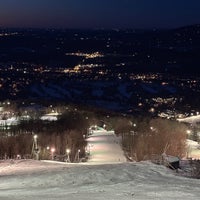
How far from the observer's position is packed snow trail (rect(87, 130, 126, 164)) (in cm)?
6709

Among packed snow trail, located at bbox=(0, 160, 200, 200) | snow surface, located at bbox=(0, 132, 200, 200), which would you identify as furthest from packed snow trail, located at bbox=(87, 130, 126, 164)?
packed snow trail, located at bbox=(0, 160, 200, 200)

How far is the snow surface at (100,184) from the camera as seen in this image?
19219 millimetres

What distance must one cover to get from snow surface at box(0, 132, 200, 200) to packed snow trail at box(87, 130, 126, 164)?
114ft

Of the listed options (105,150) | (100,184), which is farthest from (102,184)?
(105,150)

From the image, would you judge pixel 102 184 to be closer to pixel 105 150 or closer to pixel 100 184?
pixel 100 184

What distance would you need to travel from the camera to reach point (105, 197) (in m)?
18.8

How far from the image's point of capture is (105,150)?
79.2 m

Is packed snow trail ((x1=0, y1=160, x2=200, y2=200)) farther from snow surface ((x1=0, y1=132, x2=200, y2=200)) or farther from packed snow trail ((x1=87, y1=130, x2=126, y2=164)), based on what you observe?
packed snow trail ((x1=87, y1=130, x2=126, y2=164))

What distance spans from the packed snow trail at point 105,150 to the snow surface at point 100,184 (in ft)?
114

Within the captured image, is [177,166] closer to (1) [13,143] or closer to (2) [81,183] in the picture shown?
(2) [81,183]

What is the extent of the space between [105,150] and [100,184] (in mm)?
56357

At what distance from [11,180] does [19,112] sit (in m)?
111

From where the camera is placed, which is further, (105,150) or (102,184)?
(105,150)

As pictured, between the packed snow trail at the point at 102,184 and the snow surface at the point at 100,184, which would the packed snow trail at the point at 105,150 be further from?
the packed snow trail at the point at 102,184
